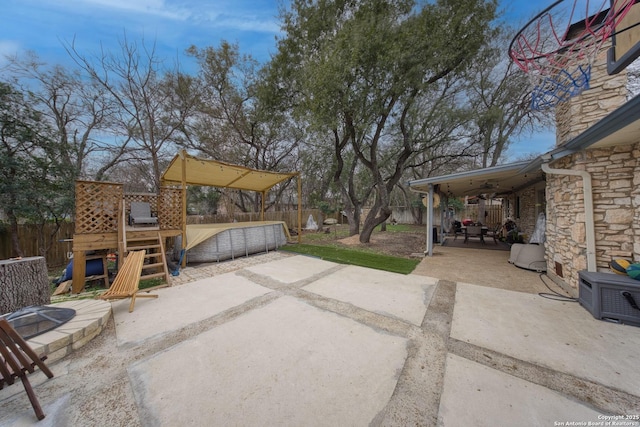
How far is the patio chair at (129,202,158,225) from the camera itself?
5.75 metres

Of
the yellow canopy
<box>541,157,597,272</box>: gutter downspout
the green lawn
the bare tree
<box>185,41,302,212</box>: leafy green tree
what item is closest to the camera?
<box>541,157,597,272</box>: gutter downspout

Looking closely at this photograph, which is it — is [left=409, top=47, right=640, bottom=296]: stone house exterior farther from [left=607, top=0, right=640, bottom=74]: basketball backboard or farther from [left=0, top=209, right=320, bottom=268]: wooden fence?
[left=0, top=209, right=320, bottom=268]: wooden fence

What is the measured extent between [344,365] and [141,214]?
6.95 meters

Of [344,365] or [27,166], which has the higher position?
[27,166]

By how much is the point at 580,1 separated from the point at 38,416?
17.5 ft

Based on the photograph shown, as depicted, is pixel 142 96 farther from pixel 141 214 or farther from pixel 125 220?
pixel 125 220

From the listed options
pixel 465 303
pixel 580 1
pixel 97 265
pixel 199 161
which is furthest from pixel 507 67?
pixel 97 265

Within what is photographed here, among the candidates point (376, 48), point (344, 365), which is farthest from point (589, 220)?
point (376, 48)

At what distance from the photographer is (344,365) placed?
196 centimetres

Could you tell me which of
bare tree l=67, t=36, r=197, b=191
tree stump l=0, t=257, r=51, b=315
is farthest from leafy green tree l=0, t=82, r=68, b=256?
tree stump l=0, t=257, r=51, b=315

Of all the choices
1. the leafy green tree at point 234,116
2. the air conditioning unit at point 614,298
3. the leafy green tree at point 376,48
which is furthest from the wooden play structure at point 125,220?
the air conditioning unit at point 614,298

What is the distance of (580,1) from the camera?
1949 mm

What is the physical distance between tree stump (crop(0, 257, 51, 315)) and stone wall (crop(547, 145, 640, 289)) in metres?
7.68

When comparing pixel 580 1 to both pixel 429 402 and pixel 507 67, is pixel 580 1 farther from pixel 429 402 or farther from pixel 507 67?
pixel 507 67
